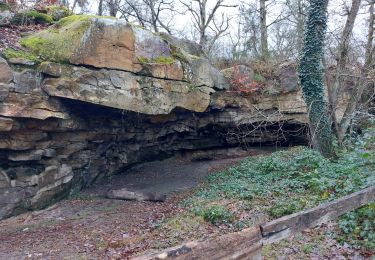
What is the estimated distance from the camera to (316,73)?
33.8 feet

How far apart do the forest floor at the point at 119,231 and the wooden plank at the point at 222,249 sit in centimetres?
266

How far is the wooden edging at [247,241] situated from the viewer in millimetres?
2010

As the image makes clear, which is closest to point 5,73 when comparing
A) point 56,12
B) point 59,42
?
point 59,42

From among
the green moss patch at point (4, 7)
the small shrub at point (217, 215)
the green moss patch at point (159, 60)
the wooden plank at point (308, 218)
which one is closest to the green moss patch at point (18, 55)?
the green moss patch at point (4, 7)

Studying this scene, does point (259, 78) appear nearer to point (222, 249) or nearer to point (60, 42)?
point (60, 42)

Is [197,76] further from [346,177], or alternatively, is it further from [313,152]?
[346,177]

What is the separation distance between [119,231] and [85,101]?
3.67 m

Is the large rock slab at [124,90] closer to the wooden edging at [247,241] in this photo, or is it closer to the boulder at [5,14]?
the boulder at [5,14]

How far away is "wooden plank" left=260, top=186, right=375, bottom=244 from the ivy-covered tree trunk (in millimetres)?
6545

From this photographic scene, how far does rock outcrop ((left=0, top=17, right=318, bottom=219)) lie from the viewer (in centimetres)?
852

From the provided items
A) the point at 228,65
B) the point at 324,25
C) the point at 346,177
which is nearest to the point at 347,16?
the point at 324,25

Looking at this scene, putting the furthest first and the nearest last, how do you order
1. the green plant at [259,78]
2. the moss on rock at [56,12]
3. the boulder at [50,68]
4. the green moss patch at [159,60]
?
the green plant at [259,78]
the moss on rock at [56,12]
the green moss patch at [159,60]
the boulder at [50,68]

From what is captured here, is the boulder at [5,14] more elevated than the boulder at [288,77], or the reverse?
the boulder at [5,14]

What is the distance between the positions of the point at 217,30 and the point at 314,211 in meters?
20.5
